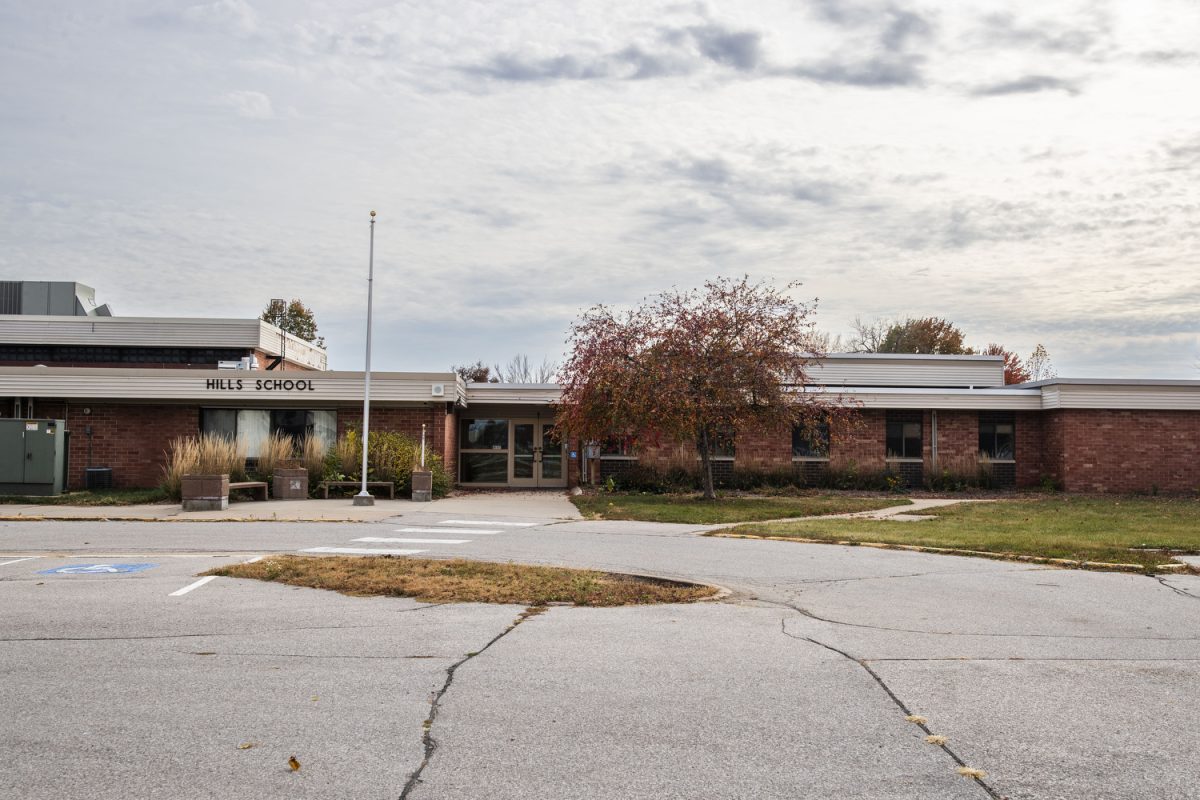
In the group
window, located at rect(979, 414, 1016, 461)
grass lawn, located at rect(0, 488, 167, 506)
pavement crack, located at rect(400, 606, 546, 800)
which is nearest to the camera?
pavement crack, located at rect(400, 606, 546, 800)

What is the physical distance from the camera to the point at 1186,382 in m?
28.4

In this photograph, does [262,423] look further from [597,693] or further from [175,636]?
[597,693]

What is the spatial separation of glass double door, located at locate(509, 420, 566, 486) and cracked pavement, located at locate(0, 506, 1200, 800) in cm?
1974

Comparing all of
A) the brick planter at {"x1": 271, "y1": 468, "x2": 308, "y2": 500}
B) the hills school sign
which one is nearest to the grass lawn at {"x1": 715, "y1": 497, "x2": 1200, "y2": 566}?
the brick planter at {"x1": 271, "y1": 468, "x2": 308, "y2": 500}

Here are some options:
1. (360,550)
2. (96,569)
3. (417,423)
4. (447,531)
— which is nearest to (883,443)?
(417,423)

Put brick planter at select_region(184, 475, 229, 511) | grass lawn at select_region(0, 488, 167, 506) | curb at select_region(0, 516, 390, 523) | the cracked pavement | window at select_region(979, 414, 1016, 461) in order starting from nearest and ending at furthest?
the cracked pavement
curb at select_region(0, 516, 390, 523)
brick planter at select_region(184, 475, 229, 511)
grass lawn at select_region(0, 488, 167, 506)
window at select_region(979, 414, 1016, 461)

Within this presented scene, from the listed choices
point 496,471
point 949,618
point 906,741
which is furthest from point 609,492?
point 906,741

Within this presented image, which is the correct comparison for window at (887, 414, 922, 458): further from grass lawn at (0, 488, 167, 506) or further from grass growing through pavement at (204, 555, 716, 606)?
grass growing through pavement at (204, 555, 716, 606)

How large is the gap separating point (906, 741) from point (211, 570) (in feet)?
27.3

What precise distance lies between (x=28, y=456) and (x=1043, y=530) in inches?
816

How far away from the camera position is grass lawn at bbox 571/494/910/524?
66.5 feet

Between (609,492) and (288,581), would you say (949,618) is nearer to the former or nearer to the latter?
(288,581)

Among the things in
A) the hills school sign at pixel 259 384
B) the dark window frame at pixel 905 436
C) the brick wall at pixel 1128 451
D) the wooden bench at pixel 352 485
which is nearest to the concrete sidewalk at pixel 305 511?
the wooden bench at pixel 352 485

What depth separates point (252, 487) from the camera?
2278 centimetres
